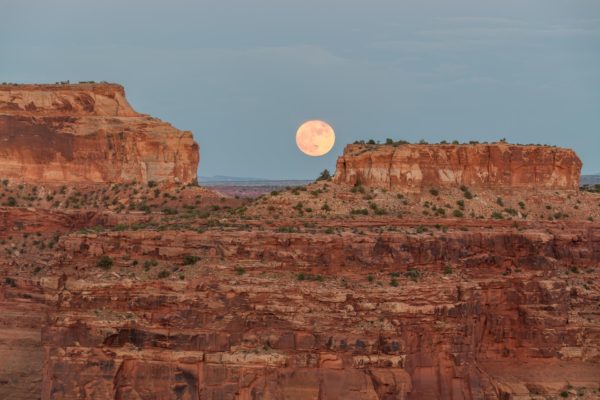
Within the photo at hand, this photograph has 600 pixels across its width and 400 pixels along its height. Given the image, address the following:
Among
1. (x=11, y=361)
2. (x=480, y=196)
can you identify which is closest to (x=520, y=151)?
(x=480, y=196)

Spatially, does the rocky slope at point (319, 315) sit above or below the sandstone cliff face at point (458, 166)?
below

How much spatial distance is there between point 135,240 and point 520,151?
67.4 feet

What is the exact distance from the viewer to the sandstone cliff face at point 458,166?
175 ft

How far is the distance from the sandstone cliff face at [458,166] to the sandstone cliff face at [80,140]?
17046mm

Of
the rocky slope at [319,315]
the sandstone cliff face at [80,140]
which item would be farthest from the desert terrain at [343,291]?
the sandstone cliff face at [80,140]

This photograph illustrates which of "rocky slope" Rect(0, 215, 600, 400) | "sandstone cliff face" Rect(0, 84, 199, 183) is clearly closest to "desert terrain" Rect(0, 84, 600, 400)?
"rocky slope" Rect(0, 215, 600, 400)

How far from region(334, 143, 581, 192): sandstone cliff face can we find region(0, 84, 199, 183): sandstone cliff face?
1705cm

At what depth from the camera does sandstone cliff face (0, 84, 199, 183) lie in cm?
6669

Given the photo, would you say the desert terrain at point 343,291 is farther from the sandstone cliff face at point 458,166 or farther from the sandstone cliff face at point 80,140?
the sandstone cliff face at point 80,140

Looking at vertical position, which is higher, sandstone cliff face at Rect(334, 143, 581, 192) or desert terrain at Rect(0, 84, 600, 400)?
sandstone cliff face at Rect(334, 143, 581, 192)

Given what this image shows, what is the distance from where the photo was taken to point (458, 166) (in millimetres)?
54344

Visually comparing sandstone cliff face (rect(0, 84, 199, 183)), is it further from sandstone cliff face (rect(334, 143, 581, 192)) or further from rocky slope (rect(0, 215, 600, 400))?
rocky slope (rect(0, 215, 600, 400))

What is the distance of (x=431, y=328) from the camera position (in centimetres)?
4475

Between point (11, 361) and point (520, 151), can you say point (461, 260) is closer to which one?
point (520, 151)
